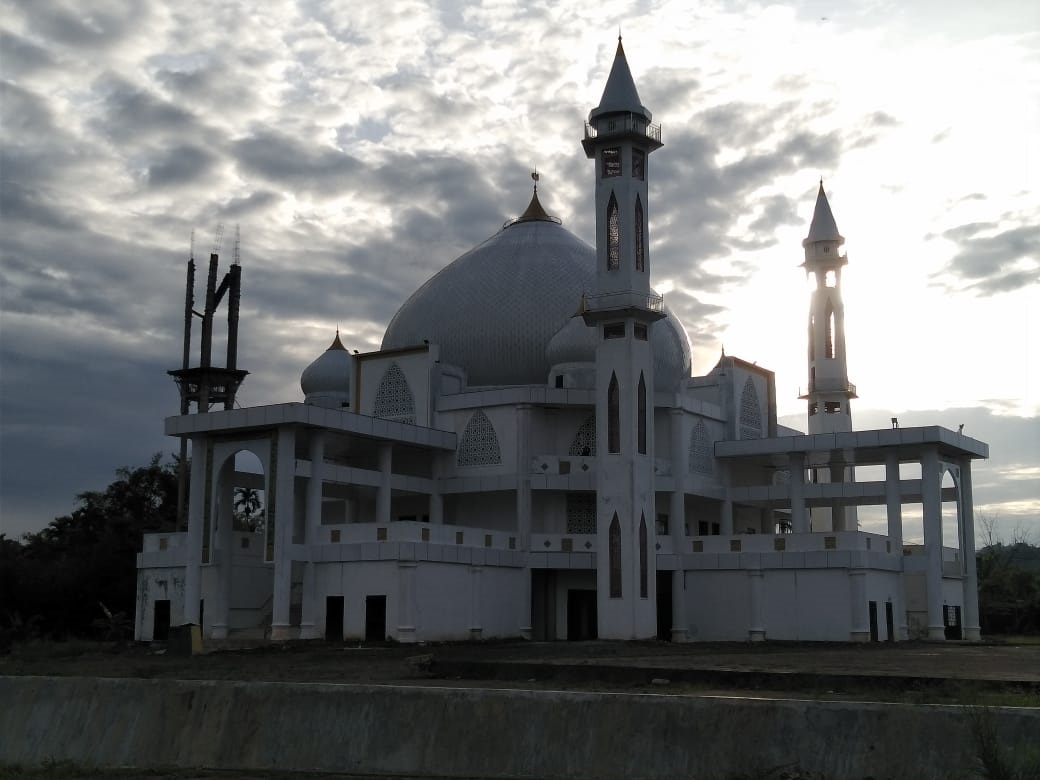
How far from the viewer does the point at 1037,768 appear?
9102 mm

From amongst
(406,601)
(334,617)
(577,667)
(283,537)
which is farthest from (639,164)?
(577,667)

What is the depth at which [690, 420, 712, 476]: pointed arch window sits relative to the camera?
150 ft

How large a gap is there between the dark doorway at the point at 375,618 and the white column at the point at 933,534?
60.3 feet

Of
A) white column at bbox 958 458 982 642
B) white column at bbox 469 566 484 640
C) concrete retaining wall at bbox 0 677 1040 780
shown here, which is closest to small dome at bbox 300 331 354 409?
white column at bbox 469 566 484 640

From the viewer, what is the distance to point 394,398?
154 feet

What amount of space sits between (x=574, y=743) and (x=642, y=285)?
29.6 m

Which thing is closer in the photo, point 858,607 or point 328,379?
point 858,607

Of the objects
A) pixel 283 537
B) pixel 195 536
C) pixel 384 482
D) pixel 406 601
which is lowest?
pixel 406 601

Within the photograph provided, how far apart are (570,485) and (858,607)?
10363 mm

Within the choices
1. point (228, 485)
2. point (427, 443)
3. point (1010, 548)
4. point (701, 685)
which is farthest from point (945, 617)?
point (1010, 548)

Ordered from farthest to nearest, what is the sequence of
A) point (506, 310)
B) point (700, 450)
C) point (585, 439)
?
1. point (506, 310)
2. point (700, 450)
3. point (585, 439)

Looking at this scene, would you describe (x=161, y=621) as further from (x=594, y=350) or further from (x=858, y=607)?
(x=858, y=607)

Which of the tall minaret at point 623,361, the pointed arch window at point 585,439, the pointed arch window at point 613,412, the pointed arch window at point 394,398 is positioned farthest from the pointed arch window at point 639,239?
the pointed arch window at point 394,398

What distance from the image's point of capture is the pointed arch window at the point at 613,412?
3984 centimetres
